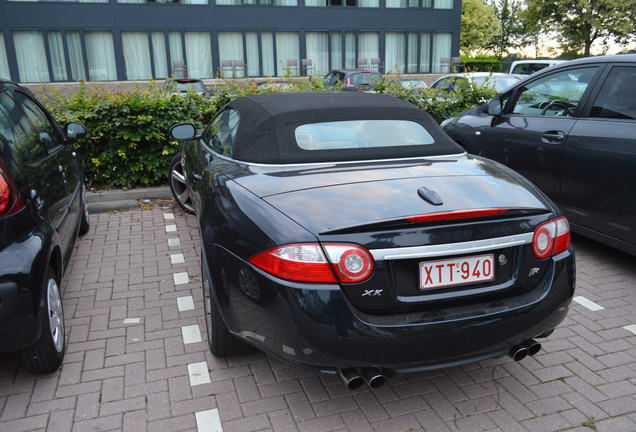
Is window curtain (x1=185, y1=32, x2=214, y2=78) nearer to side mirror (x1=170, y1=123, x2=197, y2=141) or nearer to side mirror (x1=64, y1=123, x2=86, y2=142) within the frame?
side mirror (x1=64, y1=123, x2=86, y2=142)

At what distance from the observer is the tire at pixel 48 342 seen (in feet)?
9.44

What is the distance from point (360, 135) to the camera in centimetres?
338

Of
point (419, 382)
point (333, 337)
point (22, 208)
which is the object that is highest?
point (22, 208)

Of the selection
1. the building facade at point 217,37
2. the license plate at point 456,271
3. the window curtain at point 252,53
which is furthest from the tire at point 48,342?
the window curtain at point 252,53

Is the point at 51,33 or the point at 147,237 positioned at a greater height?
the point at 51,33

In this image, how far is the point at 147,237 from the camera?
18.0 ft

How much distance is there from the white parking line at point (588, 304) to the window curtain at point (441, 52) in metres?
27.0

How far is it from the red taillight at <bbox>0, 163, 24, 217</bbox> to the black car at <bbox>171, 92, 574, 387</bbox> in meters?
0.98

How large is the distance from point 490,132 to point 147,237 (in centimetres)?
375

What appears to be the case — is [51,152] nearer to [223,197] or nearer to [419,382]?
[223,197]

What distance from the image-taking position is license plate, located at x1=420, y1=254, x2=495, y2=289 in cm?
235

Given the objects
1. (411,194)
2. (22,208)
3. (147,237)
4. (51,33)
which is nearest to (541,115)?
(411,194)

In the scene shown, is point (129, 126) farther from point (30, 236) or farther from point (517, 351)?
point (517, 351)

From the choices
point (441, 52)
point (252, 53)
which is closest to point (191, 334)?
point (252, 53)
